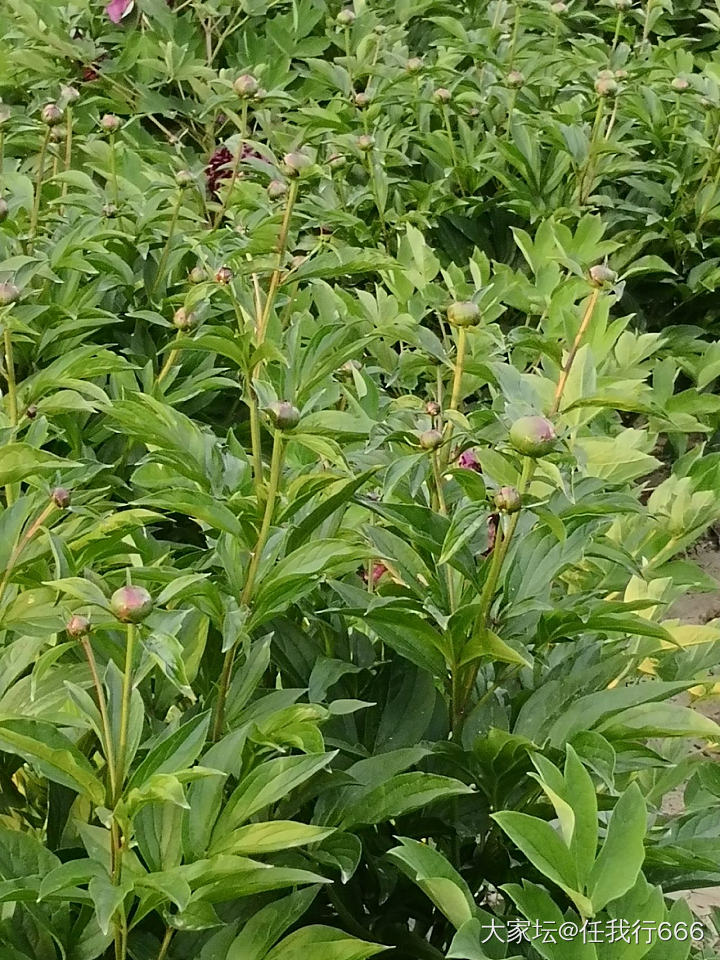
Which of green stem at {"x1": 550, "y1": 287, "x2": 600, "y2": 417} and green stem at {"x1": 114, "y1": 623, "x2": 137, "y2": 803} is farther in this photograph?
green stem at {"x1": 550, "y1": 287, "x2": 600, "y2": 417}

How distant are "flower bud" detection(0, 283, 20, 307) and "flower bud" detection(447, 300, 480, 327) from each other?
1.15 feet

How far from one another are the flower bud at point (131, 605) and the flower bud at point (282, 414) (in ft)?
0.58

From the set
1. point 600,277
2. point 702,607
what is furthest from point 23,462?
point 702,607

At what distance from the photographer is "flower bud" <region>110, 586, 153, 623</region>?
1.84 feet

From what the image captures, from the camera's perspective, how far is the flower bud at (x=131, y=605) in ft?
1.84

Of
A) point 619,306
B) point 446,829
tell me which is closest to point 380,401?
point 446,829

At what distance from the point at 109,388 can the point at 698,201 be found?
1.24 metres

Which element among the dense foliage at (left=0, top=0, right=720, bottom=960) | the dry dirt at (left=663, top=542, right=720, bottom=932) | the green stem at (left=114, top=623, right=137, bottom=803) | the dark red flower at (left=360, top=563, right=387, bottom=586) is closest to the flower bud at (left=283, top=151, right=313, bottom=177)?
the dense foliage at (left=0, top=0, right=720, bottom=960)

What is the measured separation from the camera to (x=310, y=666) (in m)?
0.82

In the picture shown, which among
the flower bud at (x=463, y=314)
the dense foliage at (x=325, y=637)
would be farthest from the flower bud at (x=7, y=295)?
the flower bud at (x=463, y=314)

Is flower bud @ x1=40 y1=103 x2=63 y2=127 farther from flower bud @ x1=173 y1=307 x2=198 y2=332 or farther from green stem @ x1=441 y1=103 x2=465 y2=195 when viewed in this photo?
green stem @ x1=441 y1=103 x2=465 y2=195

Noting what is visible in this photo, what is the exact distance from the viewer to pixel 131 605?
560 mm

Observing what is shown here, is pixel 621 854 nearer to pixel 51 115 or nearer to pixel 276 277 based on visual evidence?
pixel 276 277

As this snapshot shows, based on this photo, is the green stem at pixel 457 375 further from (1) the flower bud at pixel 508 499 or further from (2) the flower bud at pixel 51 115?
(2) the flower bud at pixel 51 115
